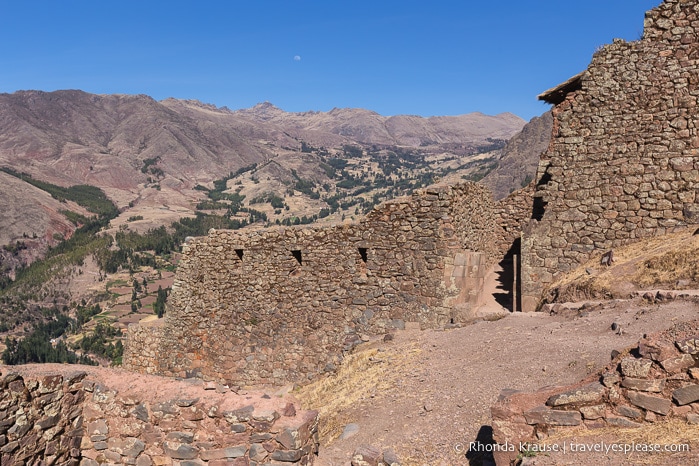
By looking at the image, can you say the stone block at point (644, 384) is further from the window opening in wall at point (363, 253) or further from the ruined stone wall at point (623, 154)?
the window opening in wall at point (363, 253)

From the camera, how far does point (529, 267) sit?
11922mm

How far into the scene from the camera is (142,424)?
259 inches

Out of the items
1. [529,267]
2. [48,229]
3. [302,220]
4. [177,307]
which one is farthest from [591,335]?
[48,229]

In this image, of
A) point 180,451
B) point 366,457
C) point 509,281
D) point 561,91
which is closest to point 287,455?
point 366,457

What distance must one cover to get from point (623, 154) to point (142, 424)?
34.0ft

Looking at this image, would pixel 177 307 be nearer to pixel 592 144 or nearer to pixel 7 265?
pixel 592 144

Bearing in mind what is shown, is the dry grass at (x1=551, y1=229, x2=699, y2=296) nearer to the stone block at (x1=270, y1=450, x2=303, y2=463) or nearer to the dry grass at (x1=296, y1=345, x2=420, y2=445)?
the dry grass at (x1=296, y1=345, x2=420, y2=445)

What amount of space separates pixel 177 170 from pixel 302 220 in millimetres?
89995

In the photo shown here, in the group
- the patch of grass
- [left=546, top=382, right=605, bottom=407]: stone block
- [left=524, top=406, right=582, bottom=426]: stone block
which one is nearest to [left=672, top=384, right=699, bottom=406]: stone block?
[left=546, top=382, right=605, bottom=407]: stone block

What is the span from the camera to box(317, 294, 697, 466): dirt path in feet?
20.8

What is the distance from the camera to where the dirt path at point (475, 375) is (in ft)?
20.8

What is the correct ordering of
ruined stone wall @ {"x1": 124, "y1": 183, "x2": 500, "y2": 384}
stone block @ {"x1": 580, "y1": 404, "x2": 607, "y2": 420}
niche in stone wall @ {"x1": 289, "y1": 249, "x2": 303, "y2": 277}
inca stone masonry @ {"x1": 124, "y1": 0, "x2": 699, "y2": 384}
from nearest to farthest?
1. stone block @ {"x1": 580, "y1": 404, "x2": 607, "y2": 420}
2. inca stone masonry @ {"x1": 124, "y1": 0, "x2": 699, "y2": 384}
3. ruined stone wall @ {"x1": 124, "y1": 183, "x2": 500, "y2": 384}
4. niche in stone wall @ {"x1": 289, "y1": 249, "x2": 303, "y2": 277}

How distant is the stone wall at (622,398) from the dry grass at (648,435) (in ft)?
0.18

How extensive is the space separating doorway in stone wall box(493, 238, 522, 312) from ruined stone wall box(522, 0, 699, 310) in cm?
34
